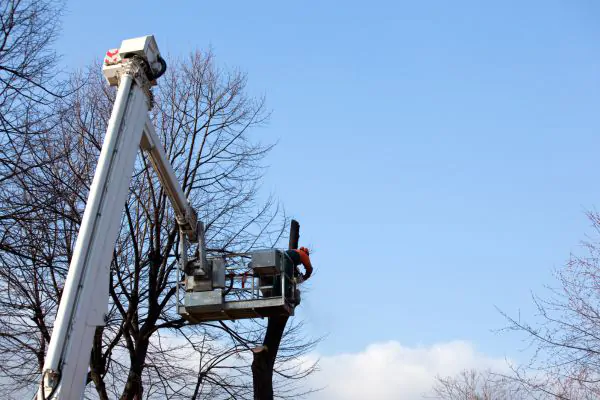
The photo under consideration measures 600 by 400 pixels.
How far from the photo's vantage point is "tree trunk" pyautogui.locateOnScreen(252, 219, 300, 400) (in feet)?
40.2

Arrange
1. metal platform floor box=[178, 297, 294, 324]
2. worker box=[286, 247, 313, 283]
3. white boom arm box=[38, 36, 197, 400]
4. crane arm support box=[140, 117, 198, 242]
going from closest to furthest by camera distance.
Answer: white boom arm box=[38, 36, 197, 400], crane arm support box=[140, 117, 198, 242], metal platform floor box=[178, 297, 294, 324], worker box=[286, 247, 313, 283]

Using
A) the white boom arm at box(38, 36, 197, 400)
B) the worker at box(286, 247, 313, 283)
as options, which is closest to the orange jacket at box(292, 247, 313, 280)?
the worker at box(286, 247, 313, 283)

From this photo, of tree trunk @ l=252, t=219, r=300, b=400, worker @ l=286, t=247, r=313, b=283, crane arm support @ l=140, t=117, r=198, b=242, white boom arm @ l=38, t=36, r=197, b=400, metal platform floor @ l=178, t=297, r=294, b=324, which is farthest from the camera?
worker @ l=286, t=247, r=313, b=283

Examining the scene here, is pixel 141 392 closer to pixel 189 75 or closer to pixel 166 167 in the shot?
pixel 166 167

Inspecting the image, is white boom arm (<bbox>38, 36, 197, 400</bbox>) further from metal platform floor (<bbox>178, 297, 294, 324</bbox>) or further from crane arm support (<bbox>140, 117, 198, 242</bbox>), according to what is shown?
metal platform floor (<bbox>178, 297, 294, 324</bbox>)

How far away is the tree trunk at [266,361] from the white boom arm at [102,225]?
14.3ft

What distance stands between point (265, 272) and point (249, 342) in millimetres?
4293

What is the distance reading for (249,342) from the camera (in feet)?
52.4

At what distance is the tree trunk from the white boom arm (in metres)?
4.37

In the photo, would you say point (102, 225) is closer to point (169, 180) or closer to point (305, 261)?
point (169, 180)

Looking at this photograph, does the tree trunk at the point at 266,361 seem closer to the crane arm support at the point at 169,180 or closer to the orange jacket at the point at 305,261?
the orange jacket at the point at 305,261

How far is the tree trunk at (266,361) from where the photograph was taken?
1225 cm

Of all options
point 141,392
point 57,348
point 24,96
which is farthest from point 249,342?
point 57,348

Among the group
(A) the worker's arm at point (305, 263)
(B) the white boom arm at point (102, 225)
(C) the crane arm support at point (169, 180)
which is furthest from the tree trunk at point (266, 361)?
(B) the white boom arm at point (102, 225)
